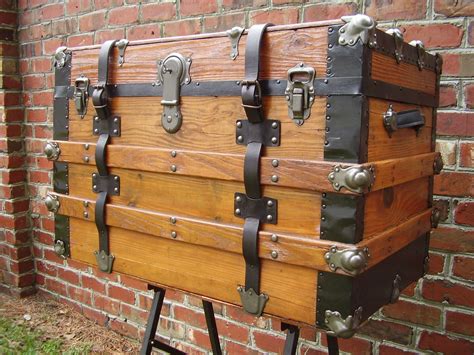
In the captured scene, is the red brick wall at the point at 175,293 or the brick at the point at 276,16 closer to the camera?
the red brick wall at the point at 175,293

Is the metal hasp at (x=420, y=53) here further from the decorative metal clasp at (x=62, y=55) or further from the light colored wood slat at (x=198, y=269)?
the decorative metal clasp at (x=62, y=55)

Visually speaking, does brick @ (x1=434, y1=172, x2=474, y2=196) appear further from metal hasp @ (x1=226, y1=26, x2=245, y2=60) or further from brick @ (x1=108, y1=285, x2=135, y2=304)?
brick @ (x1=108, y1=285, x2=135, y2=304)

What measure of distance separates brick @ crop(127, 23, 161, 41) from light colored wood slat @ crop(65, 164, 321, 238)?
1011 mm

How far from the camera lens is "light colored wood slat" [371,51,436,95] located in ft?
4.34

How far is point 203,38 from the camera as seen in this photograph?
5.00 feet

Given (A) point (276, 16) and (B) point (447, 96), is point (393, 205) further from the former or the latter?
(A) point (276, 16)

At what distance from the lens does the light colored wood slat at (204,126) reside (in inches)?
52.7

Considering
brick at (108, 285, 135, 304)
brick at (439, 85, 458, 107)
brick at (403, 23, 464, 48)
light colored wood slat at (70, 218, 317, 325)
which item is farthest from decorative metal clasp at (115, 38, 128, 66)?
brick at (108, 285, 135, 304)

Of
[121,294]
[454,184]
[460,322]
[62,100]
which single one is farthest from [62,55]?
[460,322]

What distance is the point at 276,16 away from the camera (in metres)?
2.23

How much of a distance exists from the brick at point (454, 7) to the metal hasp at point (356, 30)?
29.4 inches

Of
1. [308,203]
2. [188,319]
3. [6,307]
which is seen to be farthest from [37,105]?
[308,203]

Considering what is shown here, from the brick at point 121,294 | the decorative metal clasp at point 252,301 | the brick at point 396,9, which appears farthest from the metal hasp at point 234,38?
the brick at point 121,294

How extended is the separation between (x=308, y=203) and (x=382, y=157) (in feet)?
0.80
